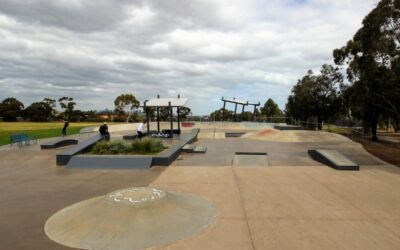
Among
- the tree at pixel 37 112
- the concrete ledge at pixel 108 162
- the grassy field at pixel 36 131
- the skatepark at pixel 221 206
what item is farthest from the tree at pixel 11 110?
the concrete ledge at pixel 108 162

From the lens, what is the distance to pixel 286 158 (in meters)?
15.4

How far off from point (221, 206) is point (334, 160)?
A: 7259mm

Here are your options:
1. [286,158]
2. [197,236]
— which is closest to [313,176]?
[286,158]

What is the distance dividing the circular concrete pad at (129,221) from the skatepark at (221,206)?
19mm

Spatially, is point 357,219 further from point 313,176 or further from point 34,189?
point 34,189

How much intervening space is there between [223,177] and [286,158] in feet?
17.5

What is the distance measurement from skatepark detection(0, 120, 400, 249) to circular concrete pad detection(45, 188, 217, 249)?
0.02 m

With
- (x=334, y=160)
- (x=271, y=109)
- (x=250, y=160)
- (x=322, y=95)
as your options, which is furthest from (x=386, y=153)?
(x=271, y=109)

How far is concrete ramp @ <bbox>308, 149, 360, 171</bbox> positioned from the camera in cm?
1237

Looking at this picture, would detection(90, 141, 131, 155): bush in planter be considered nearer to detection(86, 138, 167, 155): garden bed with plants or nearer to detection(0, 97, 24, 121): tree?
detection(86, 138, 167, 155): garden bed with plants

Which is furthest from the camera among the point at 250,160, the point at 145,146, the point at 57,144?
the point at 57,144

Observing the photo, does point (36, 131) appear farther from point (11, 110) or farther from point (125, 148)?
point (11, 110)

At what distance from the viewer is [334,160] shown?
13172 millimetres

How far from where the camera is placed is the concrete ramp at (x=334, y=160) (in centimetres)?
1237
